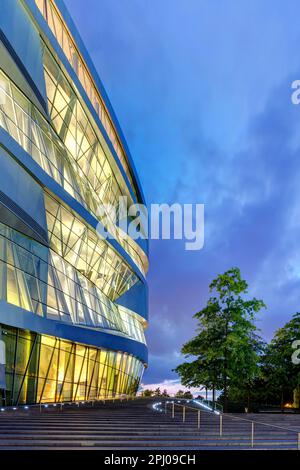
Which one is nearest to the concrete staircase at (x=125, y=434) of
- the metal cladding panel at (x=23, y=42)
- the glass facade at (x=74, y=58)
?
the metal cladding panel at (x=23, y=42)

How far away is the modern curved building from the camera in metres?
24.4

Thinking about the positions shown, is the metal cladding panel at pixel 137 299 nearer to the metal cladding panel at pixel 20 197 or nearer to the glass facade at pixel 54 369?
the glass facade at pixel 54 369

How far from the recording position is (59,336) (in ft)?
91.2

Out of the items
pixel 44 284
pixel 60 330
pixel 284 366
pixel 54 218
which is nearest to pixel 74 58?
pixel 54 218

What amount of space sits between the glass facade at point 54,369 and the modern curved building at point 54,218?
81mm

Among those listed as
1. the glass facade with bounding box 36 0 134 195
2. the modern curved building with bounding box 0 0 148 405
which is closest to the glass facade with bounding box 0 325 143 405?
the modern curved building with bounding box 0 0 148 405

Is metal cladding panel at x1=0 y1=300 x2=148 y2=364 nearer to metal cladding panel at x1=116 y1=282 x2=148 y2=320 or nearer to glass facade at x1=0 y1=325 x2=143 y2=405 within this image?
glass facade at x1=0 y1=325 x2=143 y2=405

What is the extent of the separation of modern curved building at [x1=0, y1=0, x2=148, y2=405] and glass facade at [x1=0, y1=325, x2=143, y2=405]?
81 millimetres

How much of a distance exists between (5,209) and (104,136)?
18.3 m

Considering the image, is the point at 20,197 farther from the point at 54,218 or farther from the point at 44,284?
the point at 54,218

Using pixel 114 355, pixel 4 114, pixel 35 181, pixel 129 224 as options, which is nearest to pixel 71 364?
pixel 114 355

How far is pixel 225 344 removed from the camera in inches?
1230

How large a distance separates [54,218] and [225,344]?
44.9 feet

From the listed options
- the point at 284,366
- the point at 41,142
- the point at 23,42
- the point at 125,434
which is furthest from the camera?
the point at 284,366
